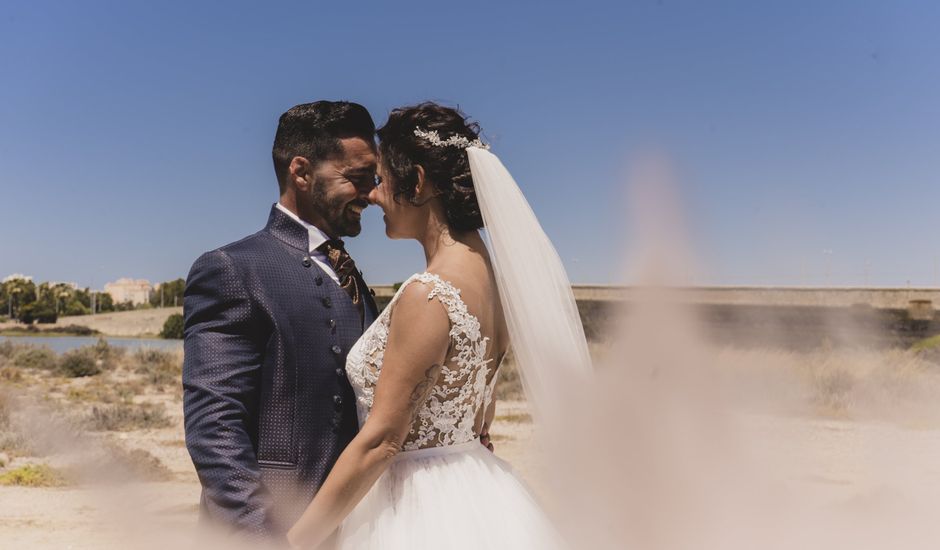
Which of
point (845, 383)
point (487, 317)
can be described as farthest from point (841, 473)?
point (487, 317)

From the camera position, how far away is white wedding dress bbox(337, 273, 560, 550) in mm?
2842

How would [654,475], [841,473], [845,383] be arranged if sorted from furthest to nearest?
[845,383], [841,473], [654,475]

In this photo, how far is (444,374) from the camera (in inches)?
113

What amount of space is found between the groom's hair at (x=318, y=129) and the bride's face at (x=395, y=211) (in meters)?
0.24

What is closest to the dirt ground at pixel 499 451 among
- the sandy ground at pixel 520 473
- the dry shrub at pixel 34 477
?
the sandy ground at pixel 520 473

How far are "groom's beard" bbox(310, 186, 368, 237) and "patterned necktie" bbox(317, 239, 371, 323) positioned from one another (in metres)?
0.06

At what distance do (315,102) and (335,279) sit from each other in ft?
2.20

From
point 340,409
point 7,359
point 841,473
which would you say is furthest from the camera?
point 7,359

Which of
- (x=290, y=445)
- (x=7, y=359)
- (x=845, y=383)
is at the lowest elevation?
(x=7, y=359)

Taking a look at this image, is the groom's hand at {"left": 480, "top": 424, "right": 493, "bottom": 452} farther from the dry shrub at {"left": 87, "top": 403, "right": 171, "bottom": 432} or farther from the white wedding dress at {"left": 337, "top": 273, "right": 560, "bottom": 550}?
the dry shrub at {"left": 87, "top": 403, "right": 171, "bottom": 432}

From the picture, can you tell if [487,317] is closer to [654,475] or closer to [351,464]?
[351,464]

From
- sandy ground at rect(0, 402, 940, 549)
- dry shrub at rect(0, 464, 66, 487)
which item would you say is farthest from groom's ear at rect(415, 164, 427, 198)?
dry shrub at rect(0, 464, 66, 487)

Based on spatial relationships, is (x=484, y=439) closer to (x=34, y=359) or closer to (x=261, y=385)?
(x=261, y=385)

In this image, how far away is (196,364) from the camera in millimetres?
2678
